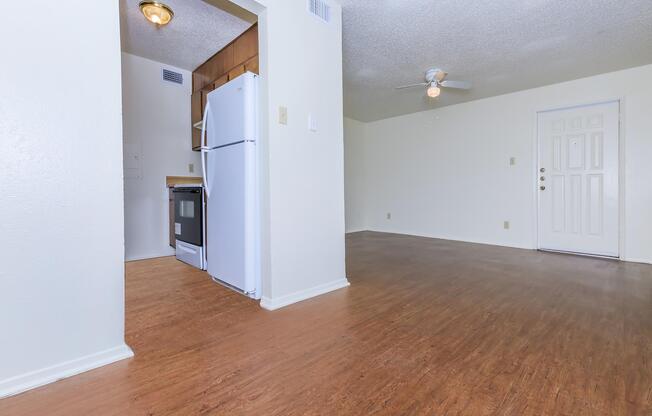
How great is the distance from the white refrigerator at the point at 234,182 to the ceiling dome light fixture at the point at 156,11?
677 mm

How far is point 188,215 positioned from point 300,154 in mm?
1654

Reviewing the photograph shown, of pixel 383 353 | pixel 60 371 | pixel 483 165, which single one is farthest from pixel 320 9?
pixel 483 165

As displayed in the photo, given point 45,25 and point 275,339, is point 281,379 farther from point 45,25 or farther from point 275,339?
point 45,25

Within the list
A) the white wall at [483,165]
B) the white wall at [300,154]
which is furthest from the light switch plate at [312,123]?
the white wall at [483,165]

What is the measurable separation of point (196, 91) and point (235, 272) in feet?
8.36

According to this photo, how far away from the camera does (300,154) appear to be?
2301 mm

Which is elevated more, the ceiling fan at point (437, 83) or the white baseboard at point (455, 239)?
the ceiling fan at point (437, 83)

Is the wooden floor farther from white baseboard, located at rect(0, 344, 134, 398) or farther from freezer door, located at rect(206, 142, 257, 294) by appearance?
freezer door, located at rect(206, 142, 257, 294)

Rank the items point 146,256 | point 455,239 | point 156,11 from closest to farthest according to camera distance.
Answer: point 156,11, point 146,256, point 455,239

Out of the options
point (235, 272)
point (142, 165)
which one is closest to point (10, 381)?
point (235, 272)

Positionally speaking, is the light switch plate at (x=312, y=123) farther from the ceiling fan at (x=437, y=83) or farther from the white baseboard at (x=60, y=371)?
the white baseboard at (x=60, y=371)

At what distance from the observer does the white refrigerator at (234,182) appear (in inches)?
87.6

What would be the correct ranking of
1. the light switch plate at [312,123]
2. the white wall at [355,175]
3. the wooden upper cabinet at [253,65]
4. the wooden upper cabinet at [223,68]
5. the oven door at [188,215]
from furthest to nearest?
the white wall at [355,175], the oven door at [188,215], the wooden upper cabinet at [223,68], the wooden upper cabinet at [253,65], the light switch plate at [312,123]

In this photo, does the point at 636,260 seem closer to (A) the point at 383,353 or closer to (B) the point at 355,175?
(A) the point at 383,353
